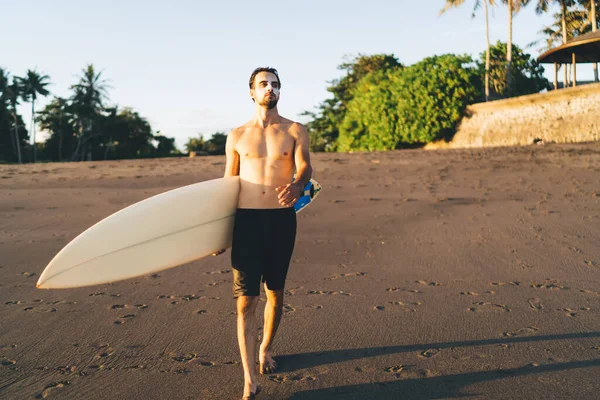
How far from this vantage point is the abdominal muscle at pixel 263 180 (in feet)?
9.89

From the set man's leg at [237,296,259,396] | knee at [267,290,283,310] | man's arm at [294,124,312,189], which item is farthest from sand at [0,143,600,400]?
man's arm at [294,124,312,189]

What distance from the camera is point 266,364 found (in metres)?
3.30

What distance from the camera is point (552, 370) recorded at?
3.26 metres

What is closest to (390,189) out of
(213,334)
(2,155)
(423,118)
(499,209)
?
(499,209)

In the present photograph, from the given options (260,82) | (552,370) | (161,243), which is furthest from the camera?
(161,243)

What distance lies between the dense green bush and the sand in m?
11.7

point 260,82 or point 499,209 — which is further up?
point 260,82

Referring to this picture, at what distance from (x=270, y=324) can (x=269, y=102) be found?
137 cm

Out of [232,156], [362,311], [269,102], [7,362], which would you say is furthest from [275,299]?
[7,362]

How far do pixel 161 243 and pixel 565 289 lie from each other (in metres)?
3.73

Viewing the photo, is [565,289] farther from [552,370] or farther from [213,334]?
[213,334]

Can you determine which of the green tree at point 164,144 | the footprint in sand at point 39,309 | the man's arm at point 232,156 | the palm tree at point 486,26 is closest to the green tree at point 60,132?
the green tree at point 164,144

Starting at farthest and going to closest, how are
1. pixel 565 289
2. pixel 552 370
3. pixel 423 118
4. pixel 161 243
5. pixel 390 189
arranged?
pixel 423 118 → pixel 390 189 → pixel 565 289 → pixel 161 243 → pixel 552 370

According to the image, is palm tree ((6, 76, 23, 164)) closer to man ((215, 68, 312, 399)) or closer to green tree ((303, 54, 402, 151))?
green tree ((303, 54, 402, 151))
